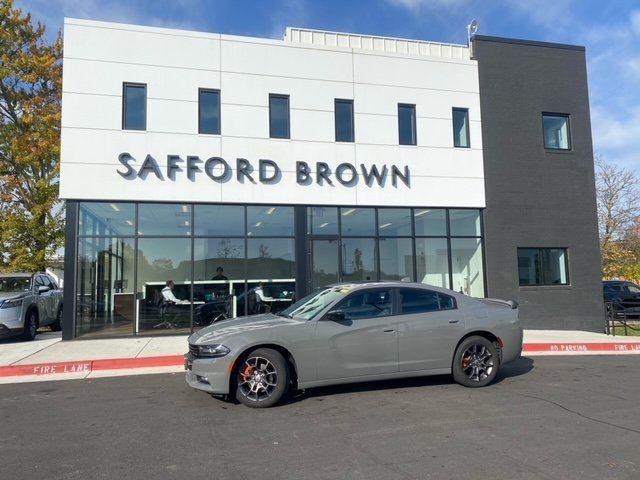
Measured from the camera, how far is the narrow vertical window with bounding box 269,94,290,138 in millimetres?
14664

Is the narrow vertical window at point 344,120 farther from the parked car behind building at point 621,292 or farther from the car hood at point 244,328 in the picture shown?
the parked car behind building at point 621,292

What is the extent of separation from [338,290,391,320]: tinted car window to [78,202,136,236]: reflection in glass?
8328 mm

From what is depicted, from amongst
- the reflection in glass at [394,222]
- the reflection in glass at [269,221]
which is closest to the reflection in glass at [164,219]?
the reflection in glass at [269,221]

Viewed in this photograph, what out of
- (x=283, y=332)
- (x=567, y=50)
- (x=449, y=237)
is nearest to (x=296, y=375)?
(x=283, y=332)

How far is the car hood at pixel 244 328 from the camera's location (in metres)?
6.55

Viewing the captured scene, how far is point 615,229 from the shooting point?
114 feet

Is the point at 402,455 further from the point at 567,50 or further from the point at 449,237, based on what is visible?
the point at 567,50

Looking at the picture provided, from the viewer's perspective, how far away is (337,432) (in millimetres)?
5512

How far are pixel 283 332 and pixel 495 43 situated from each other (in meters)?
13.7

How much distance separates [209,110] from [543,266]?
10991mm

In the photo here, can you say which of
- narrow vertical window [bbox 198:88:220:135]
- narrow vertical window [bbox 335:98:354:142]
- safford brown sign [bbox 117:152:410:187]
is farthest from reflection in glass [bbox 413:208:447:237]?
narrow vertical window [bbox 198:88:220:135]

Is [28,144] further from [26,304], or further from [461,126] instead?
[461,126]

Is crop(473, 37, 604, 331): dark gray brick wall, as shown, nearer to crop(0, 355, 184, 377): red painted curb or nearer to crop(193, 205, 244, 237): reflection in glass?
crop(193, 205, 244, 237): reflection in glass

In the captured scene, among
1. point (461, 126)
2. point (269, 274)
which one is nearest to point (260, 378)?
point (269, 274)
